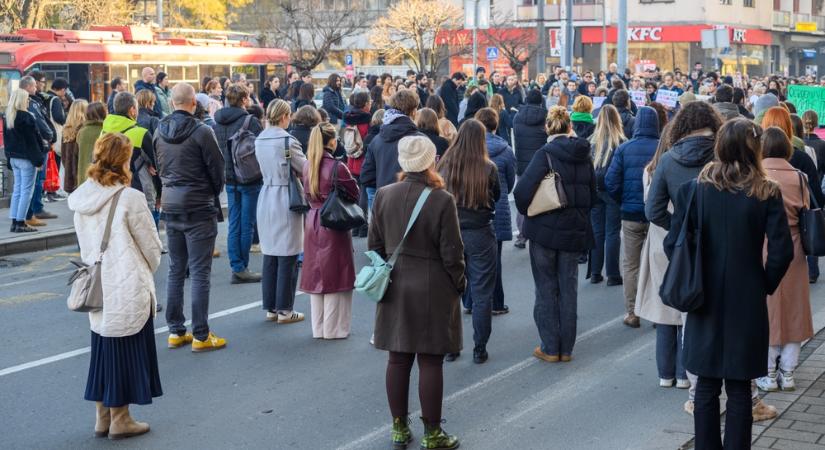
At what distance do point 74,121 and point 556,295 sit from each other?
7023 mm

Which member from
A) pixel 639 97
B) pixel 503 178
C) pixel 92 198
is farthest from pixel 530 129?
pixel 92 198

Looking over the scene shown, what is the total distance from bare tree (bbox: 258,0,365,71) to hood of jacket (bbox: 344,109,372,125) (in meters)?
27.7

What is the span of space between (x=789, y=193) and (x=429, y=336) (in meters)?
2.55

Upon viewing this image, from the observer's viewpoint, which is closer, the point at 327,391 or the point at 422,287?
the point at 422,287

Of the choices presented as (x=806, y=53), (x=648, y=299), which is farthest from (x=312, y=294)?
(x=806, y=53)

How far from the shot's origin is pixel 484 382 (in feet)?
24.9

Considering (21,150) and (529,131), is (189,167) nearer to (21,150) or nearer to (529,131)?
(529,131)

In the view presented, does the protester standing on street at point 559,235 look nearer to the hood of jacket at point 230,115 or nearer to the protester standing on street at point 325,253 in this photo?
the protester standing on street at point 325,253

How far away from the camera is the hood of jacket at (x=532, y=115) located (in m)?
13.2

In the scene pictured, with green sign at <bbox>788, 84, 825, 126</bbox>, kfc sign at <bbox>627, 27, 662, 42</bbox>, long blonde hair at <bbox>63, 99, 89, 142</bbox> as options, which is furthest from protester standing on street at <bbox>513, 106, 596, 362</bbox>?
kfc sign at <bbox>627, 27, 662, 42</bbox>

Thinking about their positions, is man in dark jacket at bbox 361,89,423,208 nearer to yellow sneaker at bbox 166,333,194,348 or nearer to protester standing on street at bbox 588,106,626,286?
protester standing on street at bbox 588,106,626,286

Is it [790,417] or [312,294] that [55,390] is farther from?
[790,417]

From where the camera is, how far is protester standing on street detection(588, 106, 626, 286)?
10017mm

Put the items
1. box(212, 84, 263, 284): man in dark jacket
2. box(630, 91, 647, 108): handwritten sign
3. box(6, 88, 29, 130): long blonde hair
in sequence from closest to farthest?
1. box(212, 84, 263, 284): man in dark jacket
2. box(6, 88, 29, 130): long blonde hair
3. box(630, 91, 647, 108): handwritten sign
